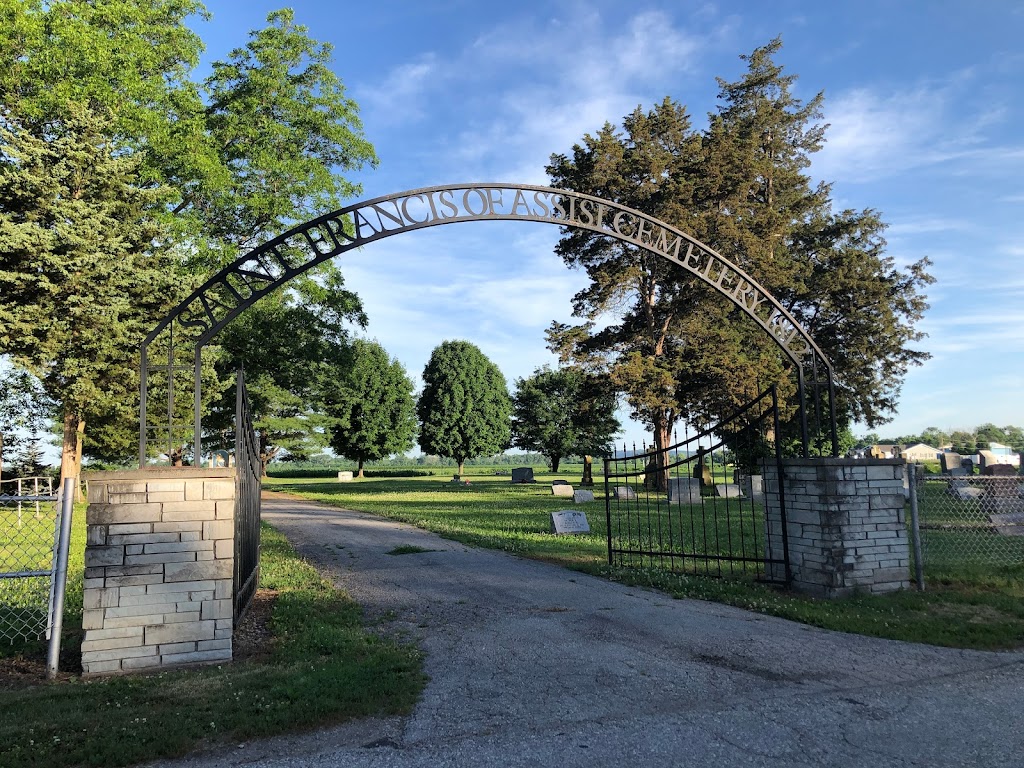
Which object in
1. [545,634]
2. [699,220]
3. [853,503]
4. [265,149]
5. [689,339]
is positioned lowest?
[545,634]

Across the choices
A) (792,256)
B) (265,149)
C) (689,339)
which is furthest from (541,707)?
(792,256)

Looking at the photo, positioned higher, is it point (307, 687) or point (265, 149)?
point (265, 149)

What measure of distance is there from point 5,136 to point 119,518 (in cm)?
1985

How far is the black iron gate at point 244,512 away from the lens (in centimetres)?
598

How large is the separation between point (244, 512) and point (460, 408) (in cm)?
5053

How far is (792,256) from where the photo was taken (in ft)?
106

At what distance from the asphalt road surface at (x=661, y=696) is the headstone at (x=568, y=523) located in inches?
246

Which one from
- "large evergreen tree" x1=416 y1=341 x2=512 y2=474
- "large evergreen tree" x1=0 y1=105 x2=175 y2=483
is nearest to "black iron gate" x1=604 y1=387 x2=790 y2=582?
"large evergreen tree" x1=0 y1=105 x2=175 y2=483

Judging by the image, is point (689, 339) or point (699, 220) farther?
point (689, 339)

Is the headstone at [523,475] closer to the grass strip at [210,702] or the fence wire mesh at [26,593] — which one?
the fence wire mesh at [26,593]

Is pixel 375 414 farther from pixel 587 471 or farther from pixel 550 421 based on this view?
pixel 587 471

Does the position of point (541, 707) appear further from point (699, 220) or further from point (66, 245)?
point (699, 220)

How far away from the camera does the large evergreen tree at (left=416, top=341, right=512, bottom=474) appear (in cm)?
5681

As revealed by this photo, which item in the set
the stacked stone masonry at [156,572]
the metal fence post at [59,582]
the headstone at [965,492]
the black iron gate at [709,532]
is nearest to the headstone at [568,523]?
the black iron gate at [709,532]
